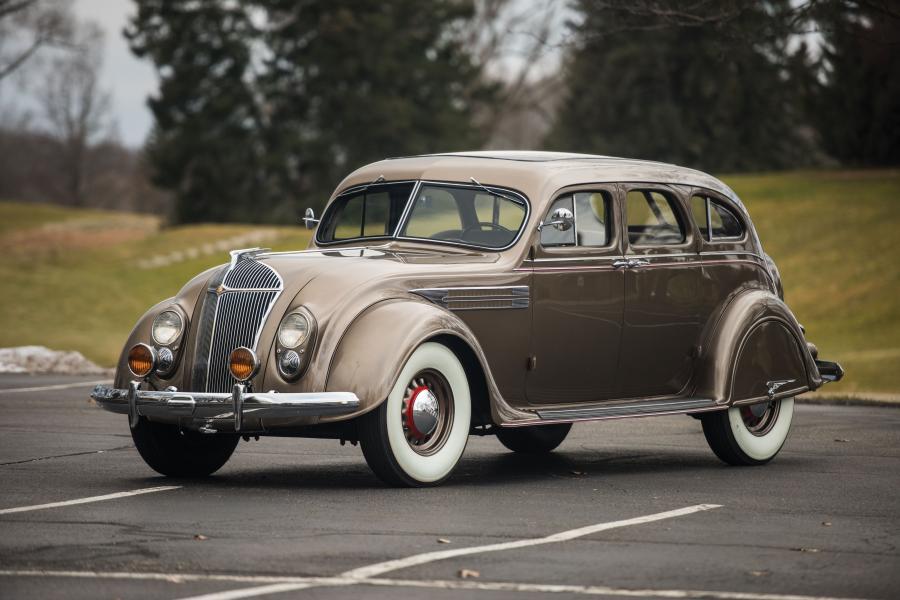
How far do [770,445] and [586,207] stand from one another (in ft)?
7.79

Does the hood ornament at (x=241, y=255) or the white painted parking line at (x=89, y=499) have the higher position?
the hood ornament at (x=241, y=255)

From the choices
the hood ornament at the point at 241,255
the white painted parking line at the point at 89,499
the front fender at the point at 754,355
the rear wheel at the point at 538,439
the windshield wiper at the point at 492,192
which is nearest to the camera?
the white painted parking line at the point at 89,499

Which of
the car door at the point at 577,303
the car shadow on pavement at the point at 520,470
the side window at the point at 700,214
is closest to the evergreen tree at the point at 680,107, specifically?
the side window at the point at 700,214

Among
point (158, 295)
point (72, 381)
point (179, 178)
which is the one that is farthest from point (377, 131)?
point (72, 381)

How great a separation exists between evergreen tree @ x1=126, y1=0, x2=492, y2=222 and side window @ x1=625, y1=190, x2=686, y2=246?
42.3 metres

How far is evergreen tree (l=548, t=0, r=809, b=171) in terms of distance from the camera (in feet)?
176

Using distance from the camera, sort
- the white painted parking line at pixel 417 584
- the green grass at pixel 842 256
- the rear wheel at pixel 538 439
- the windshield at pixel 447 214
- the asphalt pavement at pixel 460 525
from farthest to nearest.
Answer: the green grass at pixel 842 256
the rear wheel at pixel 538 439
the windshield at pixel 447 214
the asphalt pavement at pixel 460 525
the white painted parking line at pixel 417 584

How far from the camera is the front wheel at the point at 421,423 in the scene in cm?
837

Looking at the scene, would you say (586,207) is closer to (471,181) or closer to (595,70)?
(471,181)

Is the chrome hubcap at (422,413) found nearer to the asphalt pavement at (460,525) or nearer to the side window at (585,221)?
the asphalt pavement at (460,525)

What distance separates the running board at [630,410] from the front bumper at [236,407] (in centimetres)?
172

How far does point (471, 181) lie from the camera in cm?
995

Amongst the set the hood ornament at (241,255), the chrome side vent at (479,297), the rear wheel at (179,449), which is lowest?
the rear wheel at (179,449)

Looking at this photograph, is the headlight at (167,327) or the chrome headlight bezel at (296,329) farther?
the headlight at (167,327)
